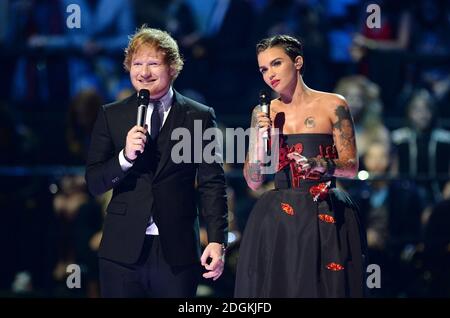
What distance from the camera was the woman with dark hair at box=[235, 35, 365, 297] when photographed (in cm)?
388

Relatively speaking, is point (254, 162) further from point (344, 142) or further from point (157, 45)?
point (157, 45)

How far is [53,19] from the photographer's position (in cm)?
788

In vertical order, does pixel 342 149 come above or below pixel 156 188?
above

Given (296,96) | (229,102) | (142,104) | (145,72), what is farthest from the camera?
(229,102)

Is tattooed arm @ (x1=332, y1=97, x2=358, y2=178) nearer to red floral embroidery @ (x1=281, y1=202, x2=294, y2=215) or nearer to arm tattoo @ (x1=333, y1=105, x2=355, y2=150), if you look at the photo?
arm tattoo @ (x1=333, y1=105, x2=355, y2=150)

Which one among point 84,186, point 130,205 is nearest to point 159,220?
point 130,205

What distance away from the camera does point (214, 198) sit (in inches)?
158

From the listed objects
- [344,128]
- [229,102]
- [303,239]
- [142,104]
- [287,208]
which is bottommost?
[303,239]

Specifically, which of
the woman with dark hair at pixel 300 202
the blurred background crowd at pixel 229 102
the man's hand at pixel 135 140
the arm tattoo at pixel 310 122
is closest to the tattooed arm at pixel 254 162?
the woman with dark hair at pixel 300 202

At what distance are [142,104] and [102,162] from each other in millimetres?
358

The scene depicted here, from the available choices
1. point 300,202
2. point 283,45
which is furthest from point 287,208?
point 283,45

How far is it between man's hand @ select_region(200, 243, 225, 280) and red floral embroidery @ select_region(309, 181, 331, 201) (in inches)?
19.5

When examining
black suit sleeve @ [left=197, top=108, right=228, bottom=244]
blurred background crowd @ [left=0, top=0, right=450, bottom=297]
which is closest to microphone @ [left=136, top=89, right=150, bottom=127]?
black suit sleeve @ [left=197, top=108, right=228, bottom=244]

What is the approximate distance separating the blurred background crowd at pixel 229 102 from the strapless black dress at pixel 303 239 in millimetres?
2563
